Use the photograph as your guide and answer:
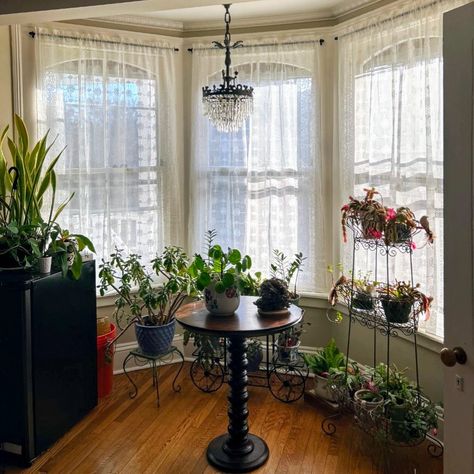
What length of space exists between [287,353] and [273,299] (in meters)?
0.89

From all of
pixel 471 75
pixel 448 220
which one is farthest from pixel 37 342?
pixel 471 75

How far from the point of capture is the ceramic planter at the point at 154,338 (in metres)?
3.08

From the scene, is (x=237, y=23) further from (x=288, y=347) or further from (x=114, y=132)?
(x=288, y=347)

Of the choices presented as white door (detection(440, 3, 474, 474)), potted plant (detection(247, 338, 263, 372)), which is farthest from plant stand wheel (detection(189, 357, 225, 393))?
white door (detection(440, 3, 474, 474))

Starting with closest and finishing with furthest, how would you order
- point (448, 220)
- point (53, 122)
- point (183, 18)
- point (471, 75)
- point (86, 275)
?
point (471, 75) < point (448, 220) < point (86, 275) < point (53, 122) < point (183, 18)

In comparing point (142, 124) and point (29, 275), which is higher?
point (142, 124)

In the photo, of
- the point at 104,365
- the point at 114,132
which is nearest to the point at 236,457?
the point at 104,365

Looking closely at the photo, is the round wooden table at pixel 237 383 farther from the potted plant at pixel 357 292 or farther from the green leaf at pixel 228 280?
the potted plant at pixel 357 292

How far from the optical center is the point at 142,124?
345 cm

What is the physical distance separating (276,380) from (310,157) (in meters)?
1.60

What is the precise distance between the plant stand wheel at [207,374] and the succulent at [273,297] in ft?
3.25

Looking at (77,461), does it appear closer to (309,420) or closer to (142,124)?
(309,420)

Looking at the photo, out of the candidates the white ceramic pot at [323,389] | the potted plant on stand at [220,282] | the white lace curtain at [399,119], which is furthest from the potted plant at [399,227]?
the white ceramic pot at [323,389]

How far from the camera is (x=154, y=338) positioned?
3.09 m
